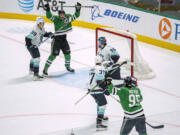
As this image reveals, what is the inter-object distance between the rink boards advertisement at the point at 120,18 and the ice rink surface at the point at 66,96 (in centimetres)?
34

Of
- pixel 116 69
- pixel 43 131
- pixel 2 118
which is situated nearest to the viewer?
pixel 43 131

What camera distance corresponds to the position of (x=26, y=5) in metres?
12.2

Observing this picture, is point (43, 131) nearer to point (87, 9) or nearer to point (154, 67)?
point (154, 67)

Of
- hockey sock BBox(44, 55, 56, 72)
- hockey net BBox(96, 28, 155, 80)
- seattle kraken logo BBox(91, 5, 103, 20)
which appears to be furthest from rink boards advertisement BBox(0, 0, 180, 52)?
hockey sock BBox(44, 55, 56, 72)

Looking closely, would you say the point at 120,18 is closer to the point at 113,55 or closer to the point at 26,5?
the point at 26,5

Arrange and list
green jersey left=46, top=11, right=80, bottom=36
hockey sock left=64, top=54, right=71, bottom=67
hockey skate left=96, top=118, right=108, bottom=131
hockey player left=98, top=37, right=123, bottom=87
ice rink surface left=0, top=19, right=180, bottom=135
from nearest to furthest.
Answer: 1. hockey skate left=96, top=118, right=108, bottom=131
2. ice rink surface left=0, top=19, right=180, bottom=135
3. hockey player left=98, top=37, right=123, bottom=87
4. green jersey left=46, top=11, right=80, bottom=36
5. hockey sock left=64, top=54, right=71, bottom=67

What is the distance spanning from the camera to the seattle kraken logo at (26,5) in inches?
478

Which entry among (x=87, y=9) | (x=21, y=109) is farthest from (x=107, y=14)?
(x=21, y=109)

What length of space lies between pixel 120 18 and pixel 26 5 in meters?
2.90

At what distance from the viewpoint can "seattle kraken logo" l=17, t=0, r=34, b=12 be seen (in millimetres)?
12148

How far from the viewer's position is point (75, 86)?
7.86 metres

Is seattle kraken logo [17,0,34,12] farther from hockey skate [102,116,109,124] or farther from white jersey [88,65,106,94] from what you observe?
white jersey [88,65,106,94]

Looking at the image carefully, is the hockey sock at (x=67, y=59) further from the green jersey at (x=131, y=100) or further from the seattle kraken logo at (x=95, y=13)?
the green jersey at (x=131, y=100)

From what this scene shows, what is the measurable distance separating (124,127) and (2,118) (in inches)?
83.5
